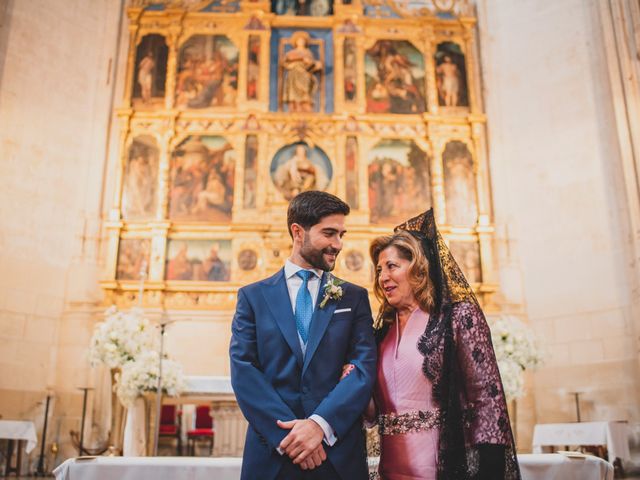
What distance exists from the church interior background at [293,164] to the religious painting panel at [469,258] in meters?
0.03

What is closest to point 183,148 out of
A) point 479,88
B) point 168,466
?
point 479,88

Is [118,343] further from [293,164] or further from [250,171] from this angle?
[293,164]

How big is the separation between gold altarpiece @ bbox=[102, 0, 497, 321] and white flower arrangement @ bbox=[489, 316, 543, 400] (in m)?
2.36

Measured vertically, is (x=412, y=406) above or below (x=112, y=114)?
below

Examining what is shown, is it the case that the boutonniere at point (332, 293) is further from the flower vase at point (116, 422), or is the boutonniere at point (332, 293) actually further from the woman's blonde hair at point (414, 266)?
the flower vase at point (116, 422)

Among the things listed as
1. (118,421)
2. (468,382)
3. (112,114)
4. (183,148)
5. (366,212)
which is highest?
(112,114)

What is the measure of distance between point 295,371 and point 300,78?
861 centimetres

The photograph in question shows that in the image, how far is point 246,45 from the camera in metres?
10.6

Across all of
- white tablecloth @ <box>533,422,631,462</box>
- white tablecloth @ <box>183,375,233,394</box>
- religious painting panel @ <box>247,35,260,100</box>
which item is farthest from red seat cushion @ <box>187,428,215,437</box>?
religious painting panel @ <box>247,35,260,100</box>

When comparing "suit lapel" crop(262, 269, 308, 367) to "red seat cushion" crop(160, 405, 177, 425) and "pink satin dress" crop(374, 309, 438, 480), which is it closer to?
"pink satin dress" crop(374, 309, 438, 480)

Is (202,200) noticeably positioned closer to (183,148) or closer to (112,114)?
(183,148)

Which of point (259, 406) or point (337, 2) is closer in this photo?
point (259, 406)

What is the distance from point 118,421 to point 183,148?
4.41m

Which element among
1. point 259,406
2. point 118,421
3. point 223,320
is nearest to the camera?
point 259,406
